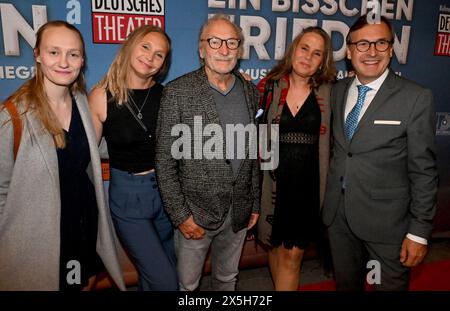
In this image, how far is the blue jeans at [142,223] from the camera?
231 centimetres

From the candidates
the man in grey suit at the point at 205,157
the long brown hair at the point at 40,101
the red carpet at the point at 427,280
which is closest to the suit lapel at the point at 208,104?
the man in grey suit at the point at 205,157

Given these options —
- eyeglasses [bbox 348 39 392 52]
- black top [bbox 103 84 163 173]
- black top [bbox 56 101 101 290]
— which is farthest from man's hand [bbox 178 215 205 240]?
eyeglasses [bbox 348 39 392 52]

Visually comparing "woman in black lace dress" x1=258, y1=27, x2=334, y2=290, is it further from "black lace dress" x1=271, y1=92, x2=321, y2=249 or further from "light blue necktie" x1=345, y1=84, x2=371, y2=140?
"light blue necktie" x1=345, y1=84, x2=371, y2=140

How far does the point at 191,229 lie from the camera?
89.9 inches

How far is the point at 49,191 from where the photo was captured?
189 centimetres

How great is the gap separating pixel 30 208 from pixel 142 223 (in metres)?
0.69

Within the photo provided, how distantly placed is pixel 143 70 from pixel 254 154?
0.90 m

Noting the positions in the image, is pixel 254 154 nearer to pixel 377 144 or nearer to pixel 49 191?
pixel 377 144

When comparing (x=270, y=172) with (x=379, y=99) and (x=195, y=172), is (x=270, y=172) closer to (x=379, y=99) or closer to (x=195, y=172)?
(x=195, y=172)

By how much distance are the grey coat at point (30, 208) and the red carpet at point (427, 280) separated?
7.42ft

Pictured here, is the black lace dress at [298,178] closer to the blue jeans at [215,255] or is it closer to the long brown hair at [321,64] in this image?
the long brown hair at [321,64]

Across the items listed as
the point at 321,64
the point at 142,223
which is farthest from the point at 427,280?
the point at 142,223
